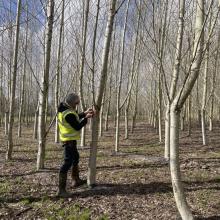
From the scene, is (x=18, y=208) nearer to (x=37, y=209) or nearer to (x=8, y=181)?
(x=37, y=209)

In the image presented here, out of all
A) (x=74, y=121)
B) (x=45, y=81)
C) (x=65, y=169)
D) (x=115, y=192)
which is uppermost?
(x=45, y=81)

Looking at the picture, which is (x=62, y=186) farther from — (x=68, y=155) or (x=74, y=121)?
(x=74, y=121)

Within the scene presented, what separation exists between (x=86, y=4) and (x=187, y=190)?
7.63 m

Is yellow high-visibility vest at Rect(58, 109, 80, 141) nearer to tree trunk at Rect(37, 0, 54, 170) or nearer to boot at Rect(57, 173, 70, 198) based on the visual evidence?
boot at Rect(57, 173, 70, 198)

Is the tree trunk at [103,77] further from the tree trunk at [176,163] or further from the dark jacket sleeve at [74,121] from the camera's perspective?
the tree trunk at [176,163]

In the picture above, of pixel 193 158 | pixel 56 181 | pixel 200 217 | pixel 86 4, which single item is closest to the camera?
pixel 200 217

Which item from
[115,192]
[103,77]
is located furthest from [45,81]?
[115,192]

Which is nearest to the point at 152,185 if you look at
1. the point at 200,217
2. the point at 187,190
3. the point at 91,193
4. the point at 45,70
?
the point at 187,190

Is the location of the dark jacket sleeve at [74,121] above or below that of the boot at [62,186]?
above

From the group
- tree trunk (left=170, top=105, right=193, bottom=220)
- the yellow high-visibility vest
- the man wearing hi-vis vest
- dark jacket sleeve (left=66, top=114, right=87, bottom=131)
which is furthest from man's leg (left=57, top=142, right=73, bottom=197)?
tree trunk (left=170, top=105, right=193, bottom=220)

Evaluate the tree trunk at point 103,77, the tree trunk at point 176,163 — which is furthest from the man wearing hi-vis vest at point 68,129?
the tree trunk at point 176,163

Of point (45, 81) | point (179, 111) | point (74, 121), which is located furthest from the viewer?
point (45, 81)

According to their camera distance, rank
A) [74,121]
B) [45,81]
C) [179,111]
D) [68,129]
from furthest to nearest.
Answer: [45,81] < [68,129] < [74,121] < [179,111]

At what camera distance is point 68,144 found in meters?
5.14
